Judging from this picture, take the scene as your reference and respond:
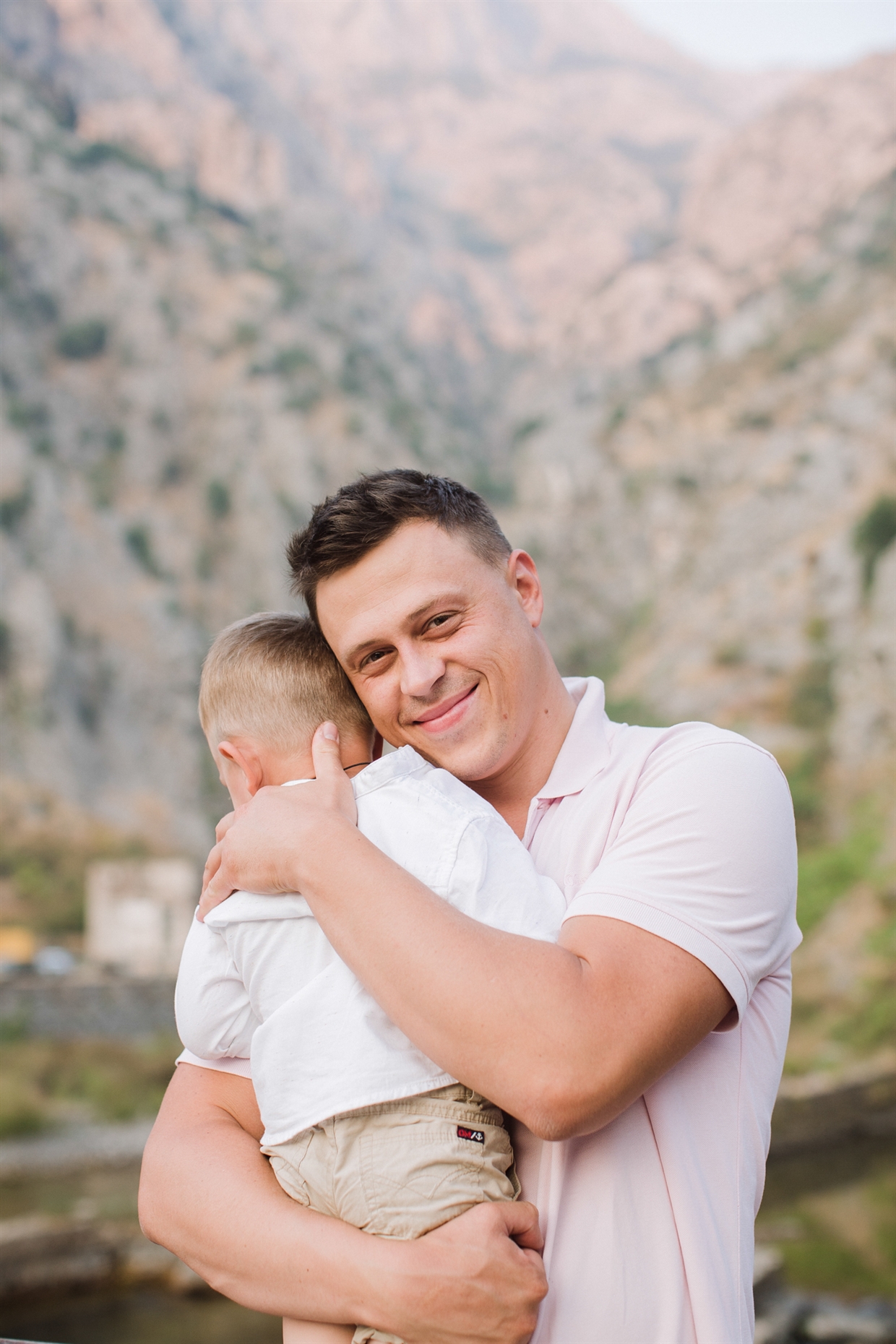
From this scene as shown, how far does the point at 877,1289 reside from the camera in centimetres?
1267

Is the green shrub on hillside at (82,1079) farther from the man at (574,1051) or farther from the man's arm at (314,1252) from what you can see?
the man at (574,1051)

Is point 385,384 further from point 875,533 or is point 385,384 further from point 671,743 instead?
point 671,743

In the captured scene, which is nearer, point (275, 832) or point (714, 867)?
point (714, 867)

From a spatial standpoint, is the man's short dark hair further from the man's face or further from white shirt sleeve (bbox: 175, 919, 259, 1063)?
white shirt sleeve (bbox: 175, 919, 259, 1063)

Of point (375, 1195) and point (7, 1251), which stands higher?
point (375, 1195)

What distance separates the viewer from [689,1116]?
65.7 inches

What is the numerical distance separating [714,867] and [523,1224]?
61 cm

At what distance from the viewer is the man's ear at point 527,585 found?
231 centimetres

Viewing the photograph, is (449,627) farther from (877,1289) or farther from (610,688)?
(610,688)

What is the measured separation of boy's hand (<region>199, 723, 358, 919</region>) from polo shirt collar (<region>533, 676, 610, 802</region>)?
41 centimetres

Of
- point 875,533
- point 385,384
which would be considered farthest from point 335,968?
point 385,384

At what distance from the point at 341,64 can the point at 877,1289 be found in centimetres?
10195

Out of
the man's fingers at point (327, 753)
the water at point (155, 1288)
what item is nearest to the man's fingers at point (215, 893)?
the man's fingers at point (327, 753)

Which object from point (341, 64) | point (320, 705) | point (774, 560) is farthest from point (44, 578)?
point (341, 64)
